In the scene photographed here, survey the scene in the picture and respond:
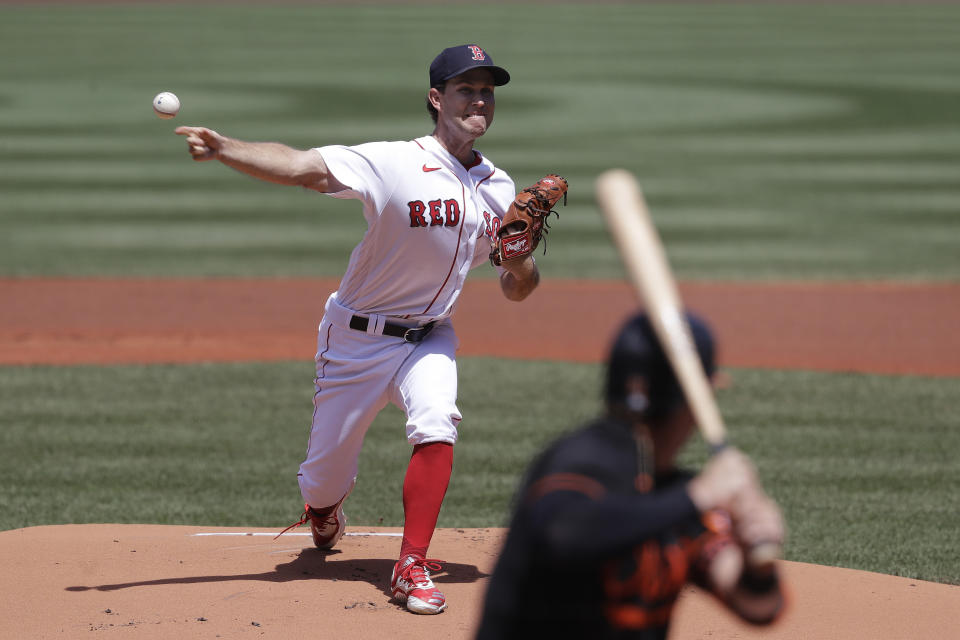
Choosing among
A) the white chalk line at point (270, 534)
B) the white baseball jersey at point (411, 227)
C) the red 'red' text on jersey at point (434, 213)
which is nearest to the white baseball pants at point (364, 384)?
the white baseball jersey at point (411, 227)

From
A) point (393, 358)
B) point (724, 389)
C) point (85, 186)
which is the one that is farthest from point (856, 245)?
point (393, 358)

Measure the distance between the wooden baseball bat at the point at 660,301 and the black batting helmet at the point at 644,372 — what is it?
0.03m

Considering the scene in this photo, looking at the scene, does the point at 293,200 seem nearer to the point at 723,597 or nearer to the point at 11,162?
the point at 11,162

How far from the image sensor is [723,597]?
262cm

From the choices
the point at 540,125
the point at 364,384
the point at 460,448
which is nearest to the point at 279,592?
the point at 364,384

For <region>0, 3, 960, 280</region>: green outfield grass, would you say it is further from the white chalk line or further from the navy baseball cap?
the navy baseball cap

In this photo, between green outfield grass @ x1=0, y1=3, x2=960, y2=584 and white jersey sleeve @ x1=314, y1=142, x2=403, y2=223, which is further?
green outfield grass @ x1=0, y1=3, x2=960, y2=584

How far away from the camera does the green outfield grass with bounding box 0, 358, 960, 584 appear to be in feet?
23.4

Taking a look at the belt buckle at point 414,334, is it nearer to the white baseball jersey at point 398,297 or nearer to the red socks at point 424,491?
the white baseball jersey at point 398,297

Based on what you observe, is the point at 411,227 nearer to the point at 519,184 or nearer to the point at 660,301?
the point at 660,301

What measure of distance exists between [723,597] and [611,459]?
363mm

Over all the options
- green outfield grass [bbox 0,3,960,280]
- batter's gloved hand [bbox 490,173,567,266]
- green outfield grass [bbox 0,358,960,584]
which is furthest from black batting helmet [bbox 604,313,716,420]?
green outfield grass [bbox 0,3,960,280]

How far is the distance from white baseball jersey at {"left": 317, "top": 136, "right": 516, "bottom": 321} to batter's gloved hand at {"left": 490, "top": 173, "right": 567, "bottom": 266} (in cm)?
18

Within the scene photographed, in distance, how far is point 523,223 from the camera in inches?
217
